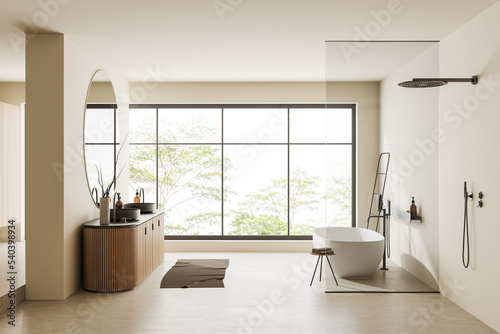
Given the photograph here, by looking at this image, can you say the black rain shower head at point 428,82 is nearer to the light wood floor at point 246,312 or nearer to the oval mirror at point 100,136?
the light wood floor at point 246,312

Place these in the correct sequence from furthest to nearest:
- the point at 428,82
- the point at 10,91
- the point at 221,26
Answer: the point at 10,91 → the point at 221,26 → the point at 428,82

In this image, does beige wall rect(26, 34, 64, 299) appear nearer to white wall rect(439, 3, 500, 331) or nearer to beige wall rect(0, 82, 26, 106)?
beige wall rect(0, 82, 26, 106)

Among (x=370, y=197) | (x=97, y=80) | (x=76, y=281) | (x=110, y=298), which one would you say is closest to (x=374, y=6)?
(x=370, y=197)

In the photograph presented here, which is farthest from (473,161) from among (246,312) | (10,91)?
(10,91)

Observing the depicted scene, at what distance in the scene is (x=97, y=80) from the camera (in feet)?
18.1

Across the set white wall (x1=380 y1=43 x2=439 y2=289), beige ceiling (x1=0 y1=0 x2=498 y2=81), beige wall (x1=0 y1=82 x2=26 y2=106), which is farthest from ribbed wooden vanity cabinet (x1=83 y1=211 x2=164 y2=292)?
beige wall (x1=0 y1=82 x2=26 y2=106)

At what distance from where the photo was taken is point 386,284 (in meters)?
4.56

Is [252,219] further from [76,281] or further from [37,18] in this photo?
[37,18]

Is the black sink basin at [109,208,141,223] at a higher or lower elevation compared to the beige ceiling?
Answer: lower

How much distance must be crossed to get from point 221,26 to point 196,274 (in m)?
3.13

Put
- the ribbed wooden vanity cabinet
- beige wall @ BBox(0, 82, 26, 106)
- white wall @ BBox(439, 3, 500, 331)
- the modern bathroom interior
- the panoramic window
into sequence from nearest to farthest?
white wall @ BBox(439, 3, 500, 331) → the modern bathroom interior → the ribbed wooden vanity cabinet → beige wall @ BBox(0, 82, 26, 106) → the panoramic window

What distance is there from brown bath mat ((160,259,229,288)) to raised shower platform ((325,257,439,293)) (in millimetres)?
1395

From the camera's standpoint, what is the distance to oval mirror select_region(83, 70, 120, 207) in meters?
5.27

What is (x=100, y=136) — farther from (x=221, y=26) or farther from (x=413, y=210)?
(x=413, y=210)
